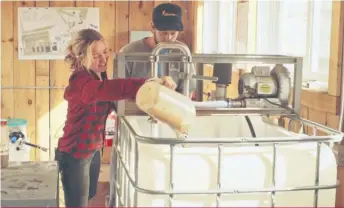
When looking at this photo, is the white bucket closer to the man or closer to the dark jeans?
the man

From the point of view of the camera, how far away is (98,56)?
216 cm

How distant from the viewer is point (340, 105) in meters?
1.79

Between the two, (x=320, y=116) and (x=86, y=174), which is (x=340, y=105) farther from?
(x=86, y=174)

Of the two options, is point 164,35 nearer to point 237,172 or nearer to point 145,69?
point 145,69

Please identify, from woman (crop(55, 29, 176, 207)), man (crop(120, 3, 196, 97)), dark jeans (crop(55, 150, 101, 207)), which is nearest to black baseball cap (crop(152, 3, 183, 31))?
man (crop(120, 3, 196, 97))

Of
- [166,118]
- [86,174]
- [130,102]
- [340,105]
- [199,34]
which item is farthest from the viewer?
[199,34]

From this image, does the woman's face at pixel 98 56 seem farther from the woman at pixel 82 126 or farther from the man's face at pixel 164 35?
the man's face at pixel 164 35

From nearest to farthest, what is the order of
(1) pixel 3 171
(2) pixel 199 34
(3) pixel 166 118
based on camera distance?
(3) pixel 166 118 < (1) pixel 3 171 < (2) pixel 199 34

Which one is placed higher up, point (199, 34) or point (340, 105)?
point (199, 34)

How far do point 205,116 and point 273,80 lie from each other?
291mm

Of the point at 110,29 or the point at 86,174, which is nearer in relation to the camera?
the point at 86,174

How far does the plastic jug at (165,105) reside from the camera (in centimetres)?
132

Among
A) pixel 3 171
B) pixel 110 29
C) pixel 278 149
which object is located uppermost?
pixel 110 29

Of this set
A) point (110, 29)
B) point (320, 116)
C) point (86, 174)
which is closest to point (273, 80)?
point (320, 116)
